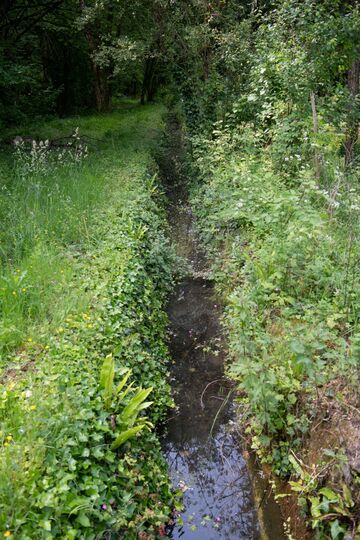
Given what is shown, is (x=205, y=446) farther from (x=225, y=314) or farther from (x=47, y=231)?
(x=47, y=231)

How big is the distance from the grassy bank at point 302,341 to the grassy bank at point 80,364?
3.36 ft

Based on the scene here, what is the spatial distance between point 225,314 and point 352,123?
4.94m

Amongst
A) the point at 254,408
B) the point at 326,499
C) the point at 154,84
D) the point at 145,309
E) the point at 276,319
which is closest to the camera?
the point at 326,499

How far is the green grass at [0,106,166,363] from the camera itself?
15.4ft

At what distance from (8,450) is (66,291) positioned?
2.50 meters

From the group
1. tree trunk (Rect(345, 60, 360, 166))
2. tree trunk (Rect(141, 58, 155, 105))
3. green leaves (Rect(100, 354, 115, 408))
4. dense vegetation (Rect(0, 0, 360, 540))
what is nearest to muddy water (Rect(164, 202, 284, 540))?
dense vegetation (Rect(0, 0, 360, 540))

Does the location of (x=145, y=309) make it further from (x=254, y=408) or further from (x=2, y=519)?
(x=2, y=519)

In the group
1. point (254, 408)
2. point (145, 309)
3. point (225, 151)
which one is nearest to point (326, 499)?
point (254, 408)

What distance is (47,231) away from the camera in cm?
668

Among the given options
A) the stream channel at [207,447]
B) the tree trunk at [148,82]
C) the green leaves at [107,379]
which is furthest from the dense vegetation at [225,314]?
the tree trunk at [148,82]

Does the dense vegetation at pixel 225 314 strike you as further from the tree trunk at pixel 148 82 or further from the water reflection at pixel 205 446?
the tree trunk at pixel 148 82

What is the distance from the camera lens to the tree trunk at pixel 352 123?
854 centimetres

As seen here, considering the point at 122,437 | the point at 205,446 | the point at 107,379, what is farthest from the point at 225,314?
the point at 122,437

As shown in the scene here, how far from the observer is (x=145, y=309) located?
582 centimetres
